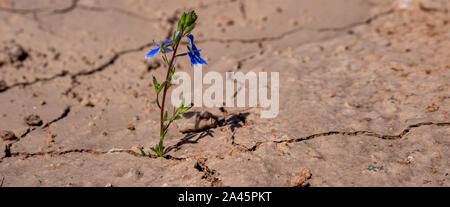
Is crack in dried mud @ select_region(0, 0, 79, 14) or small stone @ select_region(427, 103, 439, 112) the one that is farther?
crack in dried mud @ select_region(0, 0, 79, 14)

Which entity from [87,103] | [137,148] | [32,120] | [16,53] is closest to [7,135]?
[32,120]

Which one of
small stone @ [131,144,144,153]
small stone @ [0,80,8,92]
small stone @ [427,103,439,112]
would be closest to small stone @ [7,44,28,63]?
small stone @ [0,80,8,92]

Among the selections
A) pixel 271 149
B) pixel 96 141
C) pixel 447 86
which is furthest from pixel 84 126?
pixel 447 86

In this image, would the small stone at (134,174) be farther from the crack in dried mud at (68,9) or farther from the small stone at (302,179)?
the crack in dried mud at (68,9)

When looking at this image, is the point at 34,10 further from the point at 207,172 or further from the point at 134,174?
the point at 207,172

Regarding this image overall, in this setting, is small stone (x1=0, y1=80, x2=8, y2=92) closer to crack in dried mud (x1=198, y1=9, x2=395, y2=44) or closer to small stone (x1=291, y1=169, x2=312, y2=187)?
crack in dried mud (x1=198, y1=9, x2=395, y2=44)
